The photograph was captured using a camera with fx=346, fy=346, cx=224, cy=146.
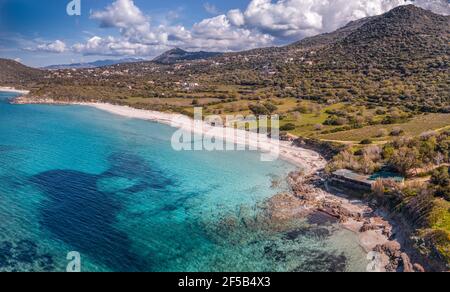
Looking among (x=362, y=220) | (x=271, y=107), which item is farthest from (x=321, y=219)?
(x=271, y=107)

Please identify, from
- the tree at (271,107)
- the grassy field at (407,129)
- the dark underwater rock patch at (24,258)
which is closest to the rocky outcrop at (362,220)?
the grassy field at (407,129)

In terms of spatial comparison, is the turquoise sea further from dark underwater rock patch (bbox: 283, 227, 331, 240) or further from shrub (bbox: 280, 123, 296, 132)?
shrub (bbox: 280, 123, 296, 132)

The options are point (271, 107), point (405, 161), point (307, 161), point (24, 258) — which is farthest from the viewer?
point (271, 107)

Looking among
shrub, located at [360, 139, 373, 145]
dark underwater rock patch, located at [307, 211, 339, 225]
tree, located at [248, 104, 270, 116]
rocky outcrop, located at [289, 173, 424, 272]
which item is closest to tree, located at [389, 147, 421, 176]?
rocky outcrop, located at [289, 173, 424, 272]

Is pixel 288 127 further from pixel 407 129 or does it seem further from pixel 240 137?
pixel 407 129

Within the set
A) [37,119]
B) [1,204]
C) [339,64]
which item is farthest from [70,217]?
[339,64]

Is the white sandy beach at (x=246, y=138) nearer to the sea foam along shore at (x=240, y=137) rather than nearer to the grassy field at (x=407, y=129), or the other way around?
the sea foam along shore at (x=240, y=137)

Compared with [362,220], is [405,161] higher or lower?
higher

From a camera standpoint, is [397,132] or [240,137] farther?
[240,137]

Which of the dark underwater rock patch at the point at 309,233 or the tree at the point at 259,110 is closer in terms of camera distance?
the dark underwater rock patch at the point at 309,233

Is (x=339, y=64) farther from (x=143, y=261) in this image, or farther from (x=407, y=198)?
(x=143, y=261)
